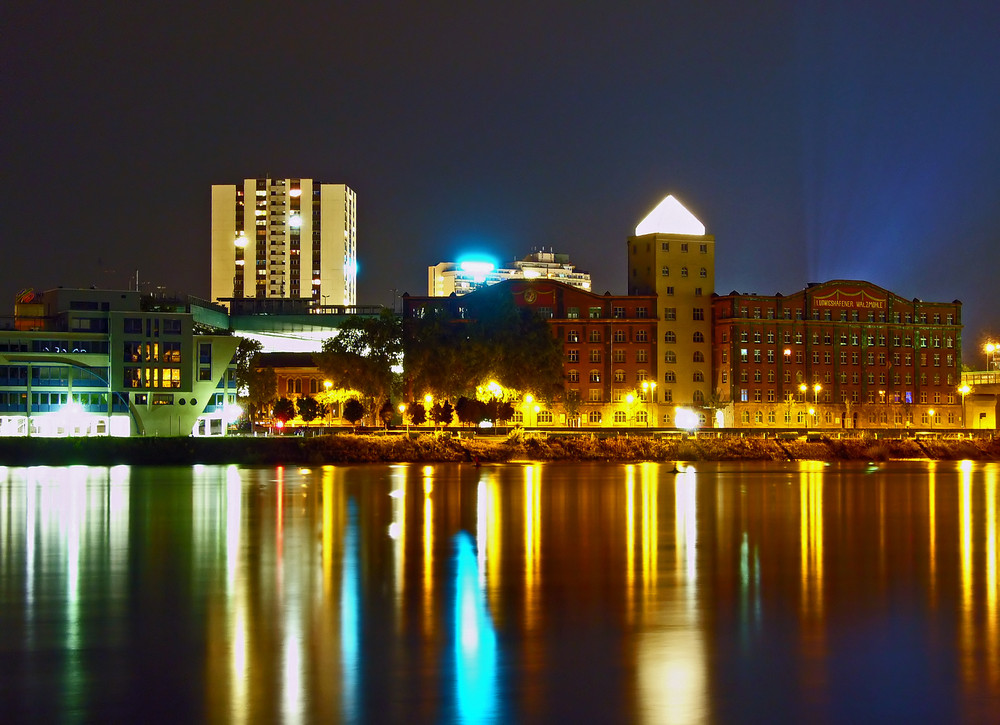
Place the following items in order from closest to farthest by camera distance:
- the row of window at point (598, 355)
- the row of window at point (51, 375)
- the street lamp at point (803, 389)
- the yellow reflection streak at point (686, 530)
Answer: the yellow reflection streak at point (686, 530) < the row of window at point (51, 375) < the row of window at point (598, 355) < the street lamp at point (803, 389)

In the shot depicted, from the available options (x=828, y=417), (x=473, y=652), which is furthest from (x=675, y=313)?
(x=473, y=652)

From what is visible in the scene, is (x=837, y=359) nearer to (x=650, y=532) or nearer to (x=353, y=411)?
(x=353, y=411)

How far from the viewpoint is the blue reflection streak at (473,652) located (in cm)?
1642

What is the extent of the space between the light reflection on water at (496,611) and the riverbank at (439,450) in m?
31.4

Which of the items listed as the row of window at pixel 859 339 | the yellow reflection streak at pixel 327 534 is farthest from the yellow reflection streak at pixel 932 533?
the row of window at pixel 859 339

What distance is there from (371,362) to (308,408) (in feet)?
45.4

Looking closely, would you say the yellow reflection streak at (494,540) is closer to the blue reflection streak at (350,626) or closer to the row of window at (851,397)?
the blue reflection streak at (350,626)

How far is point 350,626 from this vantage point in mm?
21656

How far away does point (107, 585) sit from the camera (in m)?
26.4

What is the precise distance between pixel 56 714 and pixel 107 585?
35.6 feet

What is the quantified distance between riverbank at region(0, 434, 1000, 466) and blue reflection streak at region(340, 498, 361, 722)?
152 ft

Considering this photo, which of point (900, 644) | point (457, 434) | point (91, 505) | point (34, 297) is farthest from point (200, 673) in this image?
point (34, 297)

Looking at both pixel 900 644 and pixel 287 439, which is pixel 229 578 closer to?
pixel 900 644

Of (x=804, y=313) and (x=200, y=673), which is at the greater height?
(x=804, y=313)
